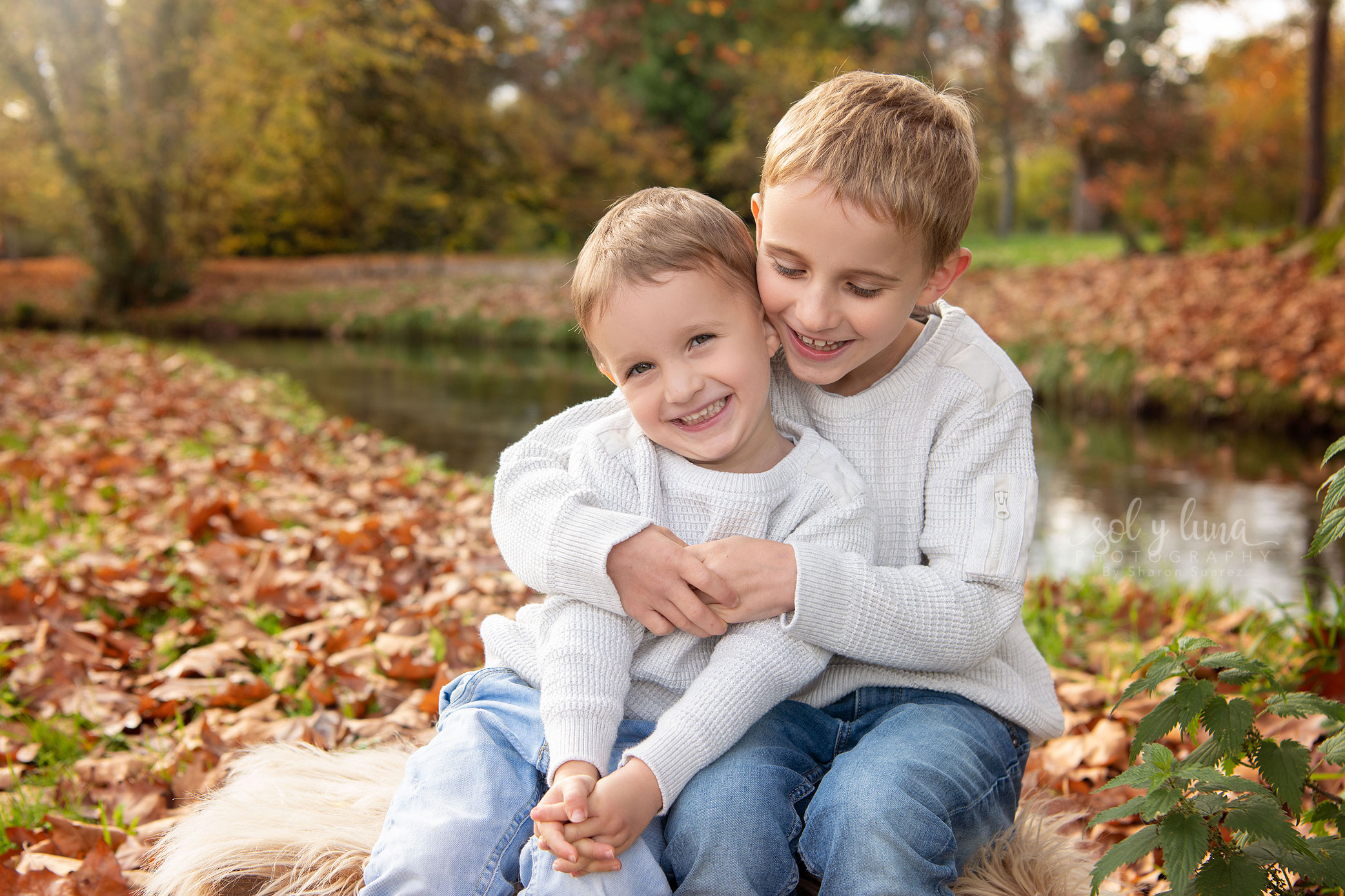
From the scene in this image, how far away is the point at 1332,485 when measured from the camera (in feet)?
4.61

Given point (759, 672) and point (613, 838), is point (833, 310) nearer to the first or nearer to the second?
point (759, 672)

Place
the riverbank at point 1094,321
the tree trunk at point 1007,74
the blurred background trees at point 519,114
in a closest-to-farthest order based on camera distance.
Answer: the riverbank at point 1094,321 < the tree trunk at point 1007,74 < the blurred background trees at point 519,114

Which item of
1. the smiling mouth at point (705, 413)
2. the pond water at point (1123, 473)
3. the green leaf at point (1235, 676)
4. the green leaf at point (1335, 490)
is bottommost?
the pond water at point (1123, 473)

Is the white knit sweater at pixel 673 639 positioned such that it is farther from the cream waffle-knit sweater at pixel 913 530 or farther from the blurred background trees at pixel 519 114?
the blurred background trees at pixel 519 114

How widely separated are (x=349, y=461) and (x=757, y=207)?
4.20 m

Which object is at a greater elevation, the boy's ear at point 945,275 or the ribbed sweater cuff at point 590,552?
the boy's ear at point 945,275

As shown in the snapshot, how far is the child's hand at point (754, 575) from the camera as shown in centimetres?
158

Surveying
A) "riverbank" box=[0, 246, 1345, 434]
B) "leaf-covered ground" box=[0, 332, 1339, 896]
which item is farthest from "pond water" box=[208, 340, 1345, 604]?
"leaf-covered ground" box=[0, 332, 1339, 896]

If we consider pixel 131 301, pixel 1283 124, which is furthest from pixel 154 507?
pixel 1283 124

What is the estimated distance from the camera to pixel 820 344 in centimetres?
175

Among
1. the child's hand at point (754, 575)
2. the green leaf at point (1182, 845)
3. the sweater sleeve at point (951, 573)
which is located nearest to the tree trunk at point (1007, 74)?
the sweater sleeve at point (951, 573)

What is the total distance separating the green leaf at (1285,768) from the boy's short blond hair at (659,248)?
1.02 metres

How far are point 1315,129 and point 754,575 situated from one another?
13.2 meters

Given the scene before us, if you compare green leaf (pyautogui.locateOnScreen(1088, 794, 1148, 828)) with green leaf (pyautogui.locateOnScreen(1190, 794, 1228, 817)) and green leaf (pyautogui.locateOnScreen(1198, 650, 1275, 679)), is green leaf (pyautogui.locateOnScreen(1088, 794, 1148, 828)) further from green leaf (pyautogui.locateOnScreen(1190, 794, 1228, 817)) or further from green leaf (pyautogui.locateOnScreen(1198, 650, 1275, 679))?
green leaf (pyautogui.locateOnScreen(1198, 650, 1275, 679))
